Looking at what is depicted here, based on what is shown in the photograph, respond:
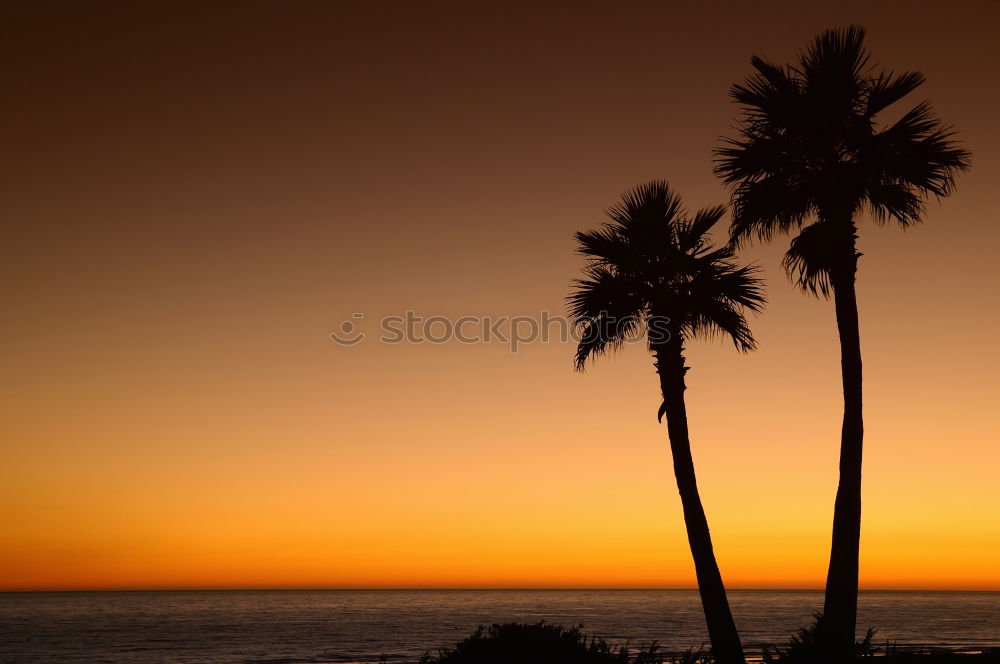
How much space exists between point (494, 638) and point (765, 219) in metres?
10.9

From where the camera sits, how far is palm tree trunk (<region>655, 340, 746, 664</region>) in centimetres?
1872

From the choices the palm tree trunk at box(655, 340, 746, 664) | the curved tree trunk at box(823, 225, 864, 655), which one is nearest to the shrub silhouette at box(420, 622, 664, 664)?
the palm tree trunk at box(655, 340, 746, 664)

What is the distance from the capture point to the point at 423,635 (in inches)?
3465

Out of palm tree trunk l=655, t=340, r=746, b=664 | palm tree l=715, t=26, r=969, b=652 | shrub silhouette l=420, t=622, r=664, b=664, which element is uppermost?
palm tree l=715, t=26, r=969, b=652

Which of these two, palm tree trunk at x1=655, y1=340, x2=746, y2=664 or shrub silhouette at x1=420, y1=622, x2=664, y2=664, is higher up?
palm tree trunk at x1=655, y1=340, x2=746, y2=664

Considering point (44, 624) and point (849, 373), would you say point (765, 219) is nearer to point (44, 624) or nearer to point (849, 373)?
point (849, 373)

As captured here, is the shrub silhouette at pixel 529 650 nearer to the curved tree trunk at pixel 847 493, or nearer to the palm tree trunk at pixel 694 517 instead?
the palm tree trunk at pixel 694 517

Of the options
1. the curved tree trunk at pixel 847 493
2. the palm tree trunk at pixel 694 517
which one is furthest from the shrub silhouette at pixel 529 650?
the curved tree trunk at pixel 847 493

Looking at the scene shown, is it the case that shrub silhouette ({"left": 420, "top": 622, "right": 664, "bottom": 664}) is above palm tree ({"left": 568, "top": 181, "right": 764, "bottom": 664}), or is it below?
below

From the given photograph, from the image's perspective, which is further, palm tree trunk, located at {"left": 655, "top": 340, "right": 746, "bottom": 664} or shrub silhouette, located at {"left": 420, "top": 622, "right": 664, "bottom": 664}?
palm tree trunk, located at {"left": 655, "top": 340, "right": 746, "bottom": 664}

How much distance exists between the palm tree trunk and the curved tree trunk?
7.40 feet

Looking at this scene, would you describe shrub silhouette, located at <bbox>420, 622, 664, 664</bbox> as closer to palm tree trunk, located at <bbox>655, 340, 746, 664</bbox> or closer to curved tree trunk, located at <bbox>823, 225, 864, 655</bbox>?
palm tree trunk, located at <bbox>655, 340, 746, 664</bbox>

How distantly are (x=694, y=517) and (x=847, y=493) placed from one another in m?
3.63

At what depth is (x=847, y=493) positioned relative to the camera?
688 inches
